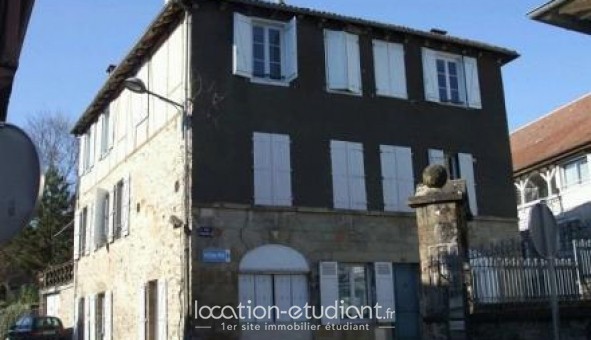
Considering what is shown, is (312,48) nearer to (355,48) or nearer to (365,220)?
(355,48)

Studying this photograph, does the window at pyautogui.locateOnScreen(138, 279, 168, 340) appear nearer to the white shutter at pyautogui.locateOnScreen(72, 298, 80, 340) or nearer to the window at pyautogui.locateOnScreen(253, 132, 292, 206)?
the window at pyautogui.locateOnScreen(253, 132, 292, 206)

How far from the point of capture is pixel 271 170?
1639cm

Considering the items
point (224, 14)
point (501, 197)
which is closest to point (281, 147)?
point (224, 14)

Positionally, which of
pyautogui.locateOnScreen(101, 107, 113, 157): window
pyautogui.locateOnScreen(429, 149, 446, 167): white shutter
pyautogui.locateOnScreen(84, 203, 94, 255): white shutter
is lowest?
pyautogui.locateOnScreen(84, 203, 94, 255): white shutter

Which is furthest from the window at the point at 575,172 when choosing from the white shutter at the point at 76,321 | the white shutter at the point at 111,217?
the white shutter at the point at 76,321

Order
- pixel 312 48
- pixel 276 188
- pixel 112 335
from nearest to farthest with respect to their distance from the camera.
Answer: pixel 276 188, pixel 312 48, pixel 112 335

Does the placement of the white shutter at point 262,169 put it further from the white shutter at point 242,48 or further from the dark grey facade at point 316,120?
the white shutter at point 242,48

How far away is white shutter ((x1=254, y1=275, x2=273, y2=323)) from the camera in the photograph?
15695 millimetres

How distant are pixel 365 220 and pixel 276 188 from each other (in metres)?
2.46

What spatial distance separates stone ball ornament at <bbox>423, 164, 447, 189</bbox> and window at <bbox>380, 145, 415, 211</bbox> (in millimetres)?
8001

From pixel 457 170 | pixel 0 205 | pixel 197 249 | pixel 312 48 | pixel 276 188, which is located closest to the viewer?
pixel 0 205

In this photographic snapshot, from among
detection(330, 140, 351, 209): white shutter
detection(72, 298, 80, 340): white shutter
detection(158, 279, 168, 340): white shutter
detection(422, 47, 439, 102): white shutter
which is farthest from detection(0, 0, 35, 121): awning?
detection(72, 298, 80, 340): white shutter

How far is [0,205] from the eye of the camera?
2600mm

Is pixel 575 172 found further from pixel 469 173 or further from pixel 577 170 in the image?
pixel 469 173
